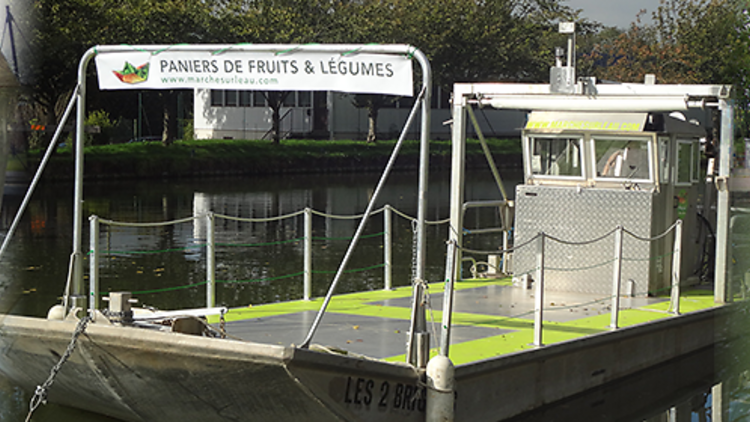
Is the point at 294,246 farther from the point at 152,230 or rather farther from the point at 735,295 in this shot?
the point at 735,295

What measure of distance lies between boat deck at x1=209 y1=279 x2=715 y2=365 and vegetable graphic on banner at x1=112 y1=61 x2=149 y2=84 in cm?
237

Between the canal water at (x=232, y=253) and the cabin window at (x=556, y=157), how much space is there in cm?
193

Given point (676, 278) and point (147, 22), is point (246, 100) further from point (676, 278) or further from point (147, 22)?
point (676, 278)

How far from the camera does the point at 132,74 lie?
7074 mm

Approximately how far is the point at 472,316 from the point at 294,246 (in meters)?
11.1

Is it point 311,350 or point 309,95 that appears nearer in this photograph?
point 311,350

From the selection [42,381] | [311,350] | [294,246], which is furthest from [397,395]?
[294,246]

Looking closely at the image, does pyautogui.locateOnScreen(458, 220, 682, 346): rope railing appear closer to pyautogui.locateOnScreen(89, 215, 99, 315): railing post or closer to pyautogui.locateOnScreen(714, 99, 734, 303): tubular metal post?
pyautogui.locateOnScreen(714, 99, 734, 303): tubular metal post

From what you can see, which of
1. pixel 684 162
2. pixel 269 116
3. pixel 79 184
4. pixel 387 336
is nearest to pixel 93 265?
pixel 79 184

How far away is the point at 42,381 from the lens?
24.7 feet

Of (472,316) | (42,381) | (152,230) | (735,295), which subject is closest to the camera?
(42,381)

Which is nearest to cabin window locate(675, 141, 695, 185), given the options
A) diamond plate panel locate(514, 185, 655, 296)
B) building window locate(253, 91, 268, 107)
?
diamond plate panel locate(514, 185, 655, 296)

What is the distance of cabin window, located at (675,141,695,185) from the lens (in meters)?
11.5

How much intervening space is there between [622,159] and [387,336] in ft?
14.8
